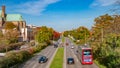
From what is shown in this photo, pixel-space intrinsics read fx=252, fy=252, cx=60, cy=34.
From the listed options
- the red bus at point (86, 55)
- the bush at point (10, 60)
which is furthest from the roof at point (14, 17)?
the red bus at point (86, 55)

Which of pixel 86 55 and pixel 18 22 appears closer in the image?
pixel 86 55

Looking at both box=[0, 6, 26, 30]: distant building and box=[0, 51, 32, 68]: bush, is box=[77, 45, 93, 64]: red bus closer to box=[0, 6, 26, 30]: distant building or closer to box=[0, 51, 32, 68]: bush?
box=[0, 51, 32, 68]: bush

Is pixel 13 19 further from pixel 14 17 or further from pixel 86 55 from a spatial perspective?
pixel 86 55

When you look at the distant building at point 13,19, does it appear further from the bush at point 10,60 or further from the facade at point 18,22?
the bush at point 10,60

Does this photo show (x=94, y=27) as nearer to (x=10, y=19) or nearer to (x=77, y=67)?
(x=77, y=67)

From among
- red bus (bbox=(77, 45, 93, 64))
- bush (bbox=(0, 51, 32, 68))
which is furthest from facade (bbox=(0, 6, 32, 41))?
red bus (bbox=(77, 45, 93, 64))

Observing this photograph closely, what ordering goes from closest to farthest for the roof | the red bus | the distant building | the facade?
the red bus < the facade < the distant building < the roof

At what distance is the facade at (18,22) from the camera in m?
158

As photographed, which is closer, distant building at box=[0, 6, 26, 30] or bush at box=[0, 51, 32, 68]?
bush at box=[0, 51, 32, 68]

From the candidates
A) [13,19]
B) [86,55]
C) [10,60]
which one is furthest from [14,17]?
[10,60]

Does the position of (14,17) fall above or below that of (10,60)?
above

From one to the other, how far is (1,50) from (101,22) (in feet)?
124

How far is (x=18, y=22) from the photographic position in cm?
17075

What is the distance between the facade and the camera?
518 feet
